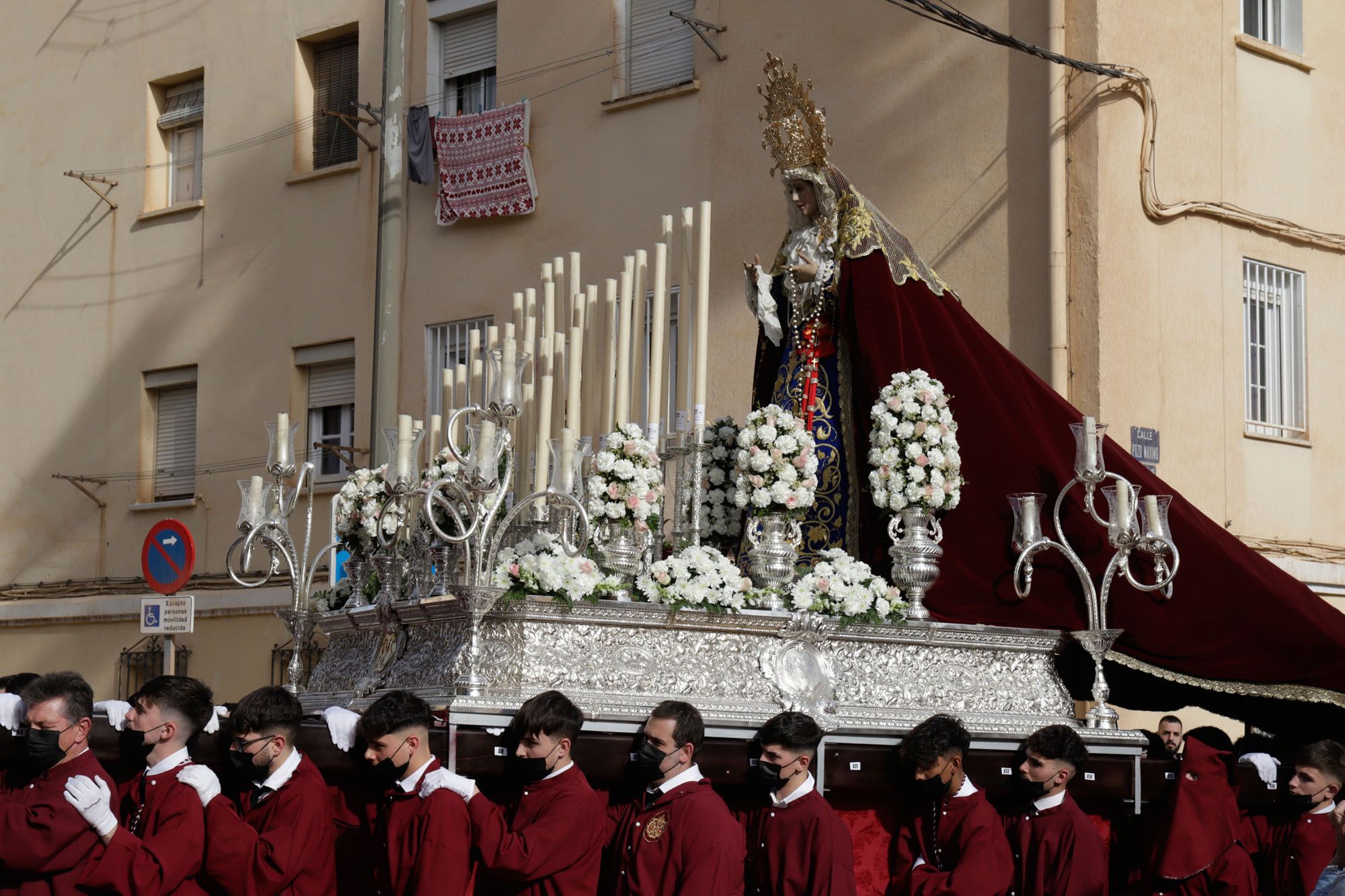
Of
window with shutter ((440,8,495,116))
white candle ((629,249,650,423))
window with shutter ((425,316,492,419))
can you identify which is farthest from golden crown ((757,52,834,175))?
window with shutter ((440,8,495,116))

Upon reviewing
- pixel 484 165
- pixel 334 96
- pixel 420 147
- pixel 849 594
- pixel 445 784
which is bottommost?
pixel 445 784

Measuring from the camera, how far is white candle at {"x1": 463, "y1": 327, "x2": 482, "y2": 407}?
314 inches

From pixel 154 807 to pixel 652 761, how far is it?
1.53m

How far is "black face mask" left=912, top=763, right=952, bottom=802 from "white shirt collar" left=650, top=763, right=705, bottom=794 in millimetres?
966

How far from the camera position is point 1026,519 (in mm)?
7391

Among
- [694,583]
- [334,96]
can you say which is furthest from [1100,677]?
[334,96]

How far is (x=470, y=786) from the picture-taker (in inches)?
218

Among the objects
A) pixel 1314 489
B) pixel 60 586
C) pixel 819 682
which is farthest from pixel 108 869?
pixel 60 586

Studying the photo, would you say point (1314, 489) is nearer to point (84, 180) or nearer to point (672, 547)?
point (672, 547)

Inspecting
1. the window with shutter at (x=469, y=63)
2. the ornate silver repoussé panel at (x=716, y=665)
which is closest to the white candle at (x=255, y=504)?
the ornate silver repoussé panel at (x=716, y=665)

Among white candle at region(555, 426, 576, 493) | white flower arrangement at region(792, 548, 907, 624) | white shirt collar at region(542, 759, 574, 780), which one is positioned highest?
white candle at region(555, 426, 576, 493)

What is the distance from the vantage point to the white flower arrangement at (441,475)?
23.5 ft

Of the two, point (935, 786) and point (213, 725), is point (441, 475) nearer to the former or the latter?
point (213, 725)

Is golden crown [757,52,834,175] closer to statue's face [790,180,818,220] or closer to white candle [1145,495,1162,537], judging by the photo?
statue's face [790,180,818,220]
